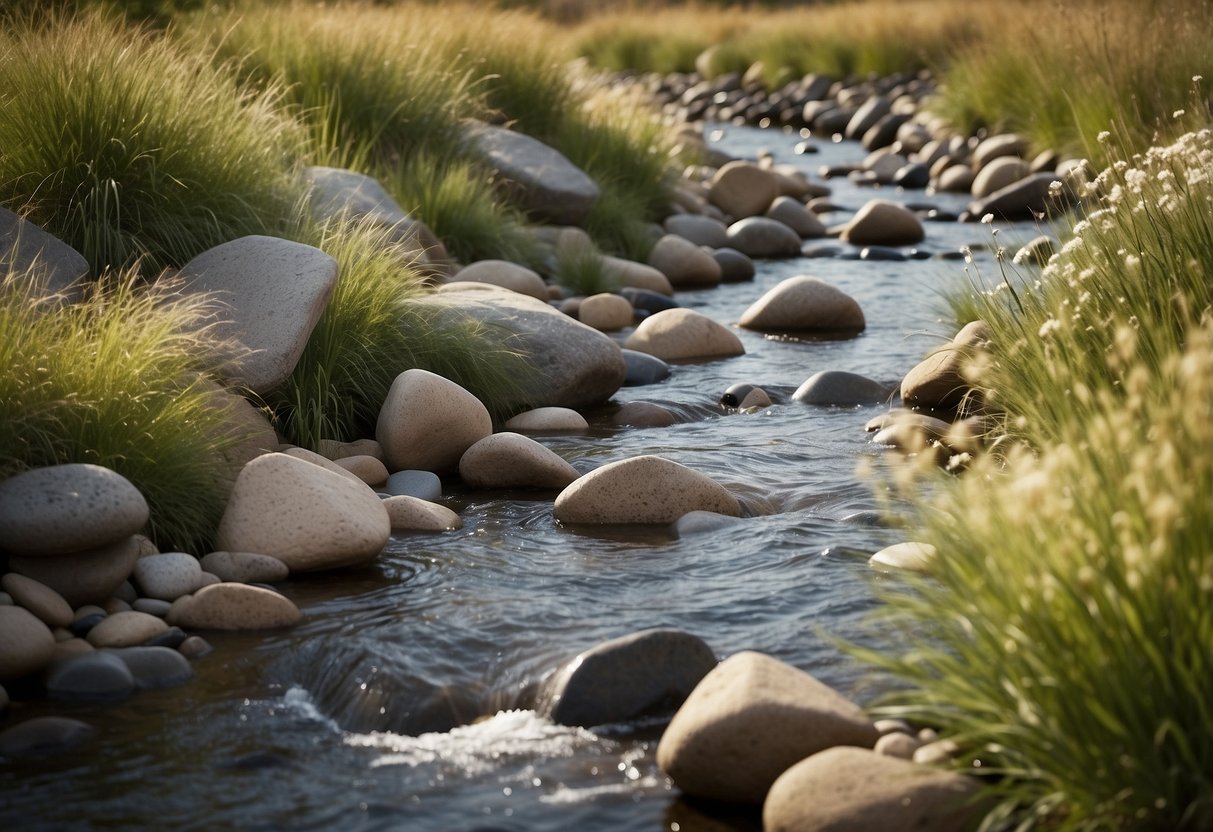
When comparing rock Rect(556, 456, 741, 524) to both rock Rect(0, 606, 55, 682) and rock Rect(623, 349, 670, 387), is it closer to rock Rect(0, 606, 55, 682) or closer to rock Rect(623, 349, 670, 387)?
rock Rect(0, 606, 55, 682)

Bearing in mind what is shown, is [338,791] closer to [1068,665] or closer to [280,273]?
[1068,665]

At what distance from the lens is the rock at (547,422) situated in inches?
267

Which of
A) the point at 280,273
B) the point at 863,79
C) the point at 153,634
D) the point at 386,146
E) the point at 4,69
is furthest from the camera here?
the point at 863,79

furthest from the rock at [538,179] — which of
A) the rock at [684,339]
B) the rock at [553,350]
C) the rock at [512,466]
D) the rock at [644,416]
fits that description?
the rock at [512,466]

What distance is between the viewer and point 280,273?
19.3 ft

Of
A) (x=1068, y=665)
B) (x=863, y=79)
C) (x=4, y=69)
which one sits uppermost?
(x=4, y=69)

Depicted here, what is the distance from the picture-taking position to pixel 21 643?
402 centimetres

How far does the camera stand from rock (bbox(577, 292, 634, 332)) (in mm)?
8773

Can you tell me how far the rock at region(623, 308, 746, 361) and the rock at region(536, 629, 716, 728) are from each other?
14.3 ft

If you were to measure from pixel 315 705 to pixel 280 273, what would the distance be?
2437 mm

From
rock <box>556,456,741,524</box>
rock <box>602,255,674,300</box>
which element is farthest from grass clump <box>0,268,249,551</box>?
rock <box>602,255,674,300</box>

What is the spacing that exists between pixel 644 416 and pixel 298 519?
96.4 inches

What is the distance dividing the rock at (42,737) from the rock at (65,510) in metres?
0.71

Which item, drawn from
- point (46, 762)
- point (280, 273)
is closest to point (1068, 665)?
point (46, 762)
